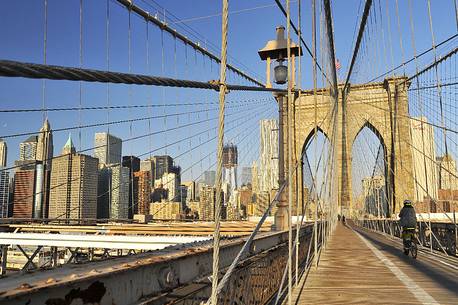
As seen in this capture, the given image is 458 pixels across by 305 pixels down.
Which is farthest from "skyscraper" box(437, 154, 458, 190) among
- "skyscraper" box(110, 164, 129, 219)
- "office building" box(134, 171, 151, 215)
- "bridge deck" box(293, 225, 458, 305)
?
"office building" box(134, 171, 151, 215)

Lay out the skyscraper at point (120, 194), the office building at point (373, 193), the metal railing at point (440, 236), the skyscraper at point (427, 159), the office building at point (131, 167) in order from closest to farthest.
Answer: the metal railing at point (440, 236)
the skyscraper at point (427, 159)
the office building at point (131, 167)
the skyscraper at point (120, 194)
the office building at point (373, 193)

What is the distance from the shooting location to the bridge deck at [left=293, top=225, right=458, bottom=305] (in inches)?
160

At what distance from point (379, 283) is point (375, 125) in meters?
39.9

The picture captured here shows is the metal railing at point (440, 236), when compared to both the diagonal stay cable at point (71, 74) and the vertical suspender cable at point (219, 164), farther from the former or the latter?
the diagonal stay cable at point (71, 74)

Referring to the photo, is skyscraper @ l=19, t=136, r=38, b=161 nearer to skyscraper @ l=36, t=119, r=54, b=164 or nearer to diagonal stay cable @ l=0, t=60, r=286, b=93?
skyscraper @ l=36, t=119, r=54, b=164

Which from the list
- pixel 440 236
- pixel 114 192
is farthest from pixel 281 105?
pixel 114 192

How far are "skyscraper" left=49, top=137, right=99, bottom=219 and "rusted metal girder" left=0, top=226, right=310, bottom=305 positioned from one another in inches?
211

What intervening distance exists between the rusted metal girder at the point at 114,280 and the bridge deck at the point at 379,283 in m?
2.05

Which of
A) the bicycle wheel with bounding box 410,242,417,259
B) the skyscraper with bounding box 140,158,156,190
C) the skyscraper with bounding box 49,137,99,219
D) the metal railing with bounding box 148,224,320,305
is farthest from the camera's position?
the skyscraper with bounding box 140,158,156,190

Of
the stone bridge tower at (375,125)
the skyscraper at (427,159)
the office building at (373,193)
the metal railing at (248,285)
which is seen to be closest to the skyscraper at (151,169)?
the skyscraper at (427,159)

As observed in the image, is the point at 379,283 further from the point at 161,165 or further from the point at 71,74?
the point at 161,165

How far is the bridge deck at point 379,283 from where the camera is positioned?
4.07 m

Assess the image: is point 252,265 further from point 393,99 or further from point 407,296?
point 393,99

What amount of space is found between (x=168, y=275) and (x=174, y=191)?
17.7 metres
